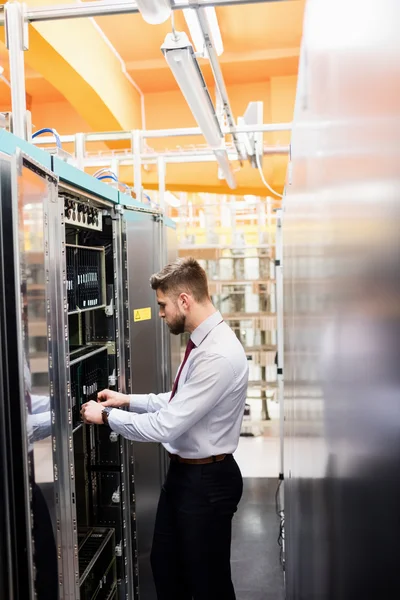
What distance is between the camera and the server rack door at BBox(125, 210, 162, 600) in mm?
2793

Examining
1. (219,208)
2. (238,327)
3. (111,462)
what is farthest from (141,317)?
(219,208)

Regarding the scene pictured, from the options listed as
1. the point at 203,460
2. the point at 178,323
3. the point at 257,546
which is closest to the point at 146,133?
the point at 178,323

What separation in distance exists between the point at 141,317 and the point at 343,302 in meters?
2.44

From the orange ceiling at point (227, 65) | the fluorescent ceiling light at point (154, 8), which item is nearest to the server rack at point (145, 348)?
the fluorescent ceiling light at point (154, 8)

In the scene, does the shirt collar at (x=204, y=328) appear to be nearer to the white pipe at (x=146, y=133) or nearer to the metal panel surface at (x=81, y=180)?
the metal panel surface at (x=81, y=180)

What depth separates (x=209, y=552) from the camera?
2.37m

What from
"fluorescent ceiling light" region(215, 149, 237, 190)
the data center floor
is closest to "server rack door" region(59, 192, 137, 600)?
the data center floor

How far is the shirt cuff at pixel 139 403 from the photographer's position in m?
2.67

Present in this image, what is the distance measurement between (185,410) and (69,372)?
665 mm

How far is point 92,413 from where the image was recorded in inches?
90.2

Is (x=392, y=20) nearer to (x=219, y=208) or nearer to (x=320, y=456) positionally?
(x=320, y=456)

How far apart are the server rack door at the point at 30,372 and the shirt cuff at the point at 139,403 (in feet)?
3.58

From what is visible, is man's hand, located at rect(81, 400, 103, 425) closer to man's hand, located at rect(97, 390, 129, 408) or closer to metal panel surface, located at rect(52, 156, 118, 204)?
man's hand, located at rect(97, 390, 129, 408)

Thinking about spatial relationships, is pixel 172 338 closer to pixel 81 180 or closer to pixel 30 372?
pixel 81 180
